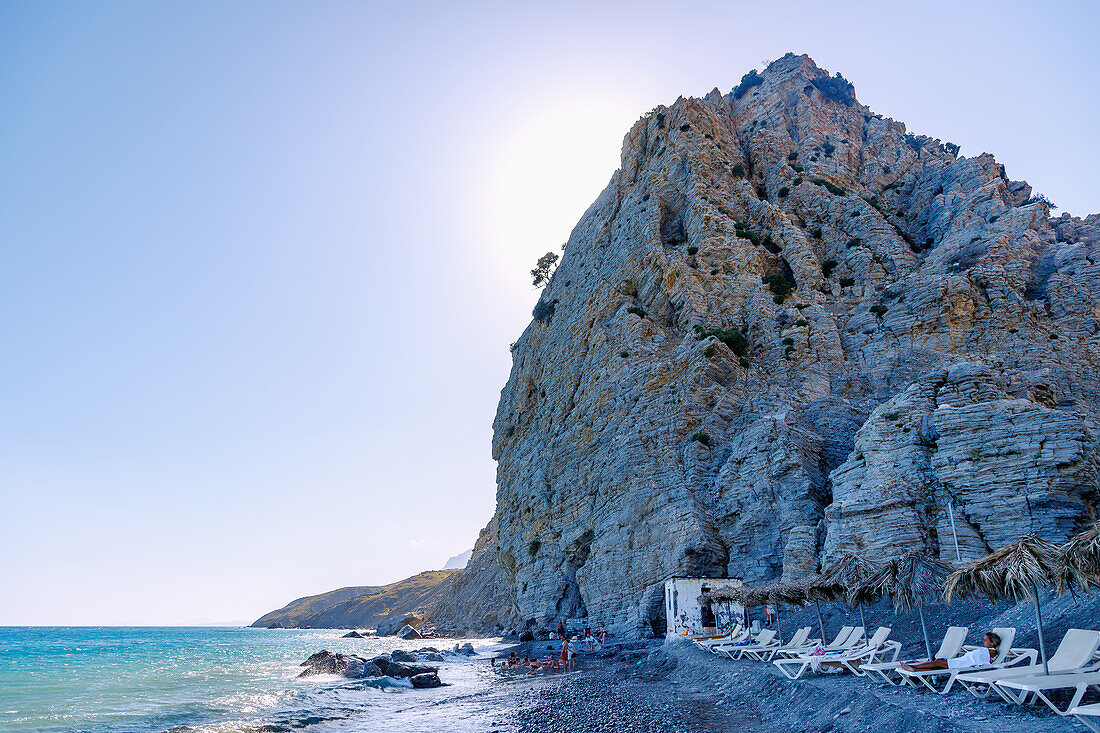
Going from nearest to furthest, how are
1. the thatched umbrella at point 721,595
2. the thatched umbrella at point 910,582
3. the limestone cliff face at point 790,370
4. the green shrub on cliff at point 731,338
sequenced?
1. the thatched umbrella at point 910,582
2. the thatched umbrella at point 721,595
3. the limestone cliff face at point 790,370
4. the green shrub on cliff at point 731,338

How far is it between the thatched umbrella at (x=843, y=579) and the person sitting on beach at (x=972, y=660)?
16.3ft

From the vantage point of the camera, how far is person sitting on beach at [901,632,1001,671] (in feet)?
35.9

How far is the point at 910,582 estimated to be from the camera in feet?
50.8

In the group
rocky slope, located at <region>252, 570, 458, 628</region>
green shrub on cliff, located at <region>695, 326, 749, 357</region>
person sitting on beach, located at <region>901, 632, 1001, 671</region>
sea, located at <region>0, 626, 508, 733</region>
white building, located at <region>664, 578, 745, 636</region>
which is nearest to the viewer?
person sitting on beach, located at <region>901, 632, 1001, 671</region>

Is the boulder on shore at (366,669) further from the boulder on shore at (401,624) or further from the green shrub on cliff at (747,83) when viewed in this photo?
→ the green shrub on cliff at (747,83)

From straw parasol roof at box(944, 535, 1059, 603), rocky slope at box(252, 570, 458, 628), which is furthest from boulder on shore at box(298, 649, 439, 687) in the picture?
rocky slope at box(252, 570, 458, 628)

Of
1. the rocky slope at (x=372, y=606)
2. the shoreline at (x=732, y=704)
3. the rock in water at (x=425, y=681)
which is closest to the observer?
the shoreline at (x=732, y=704)

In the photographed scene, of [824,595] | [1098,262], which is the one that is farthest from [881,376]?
[824,595]

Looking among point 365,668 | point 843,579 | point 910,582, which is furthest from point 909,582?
point 365,668

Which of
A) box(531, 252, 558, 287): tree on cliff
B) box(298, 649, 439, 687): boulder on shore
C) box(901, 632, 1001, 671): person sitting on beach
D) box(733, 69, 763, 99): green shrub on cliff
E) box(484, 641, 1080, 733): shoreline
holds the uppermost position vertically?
box(733, 69, 763, 99): green shrub on cliff

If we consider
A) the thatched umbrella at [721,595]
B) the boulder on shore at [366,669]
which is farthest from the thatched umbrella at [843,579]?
the boulder on shore at [366,669]

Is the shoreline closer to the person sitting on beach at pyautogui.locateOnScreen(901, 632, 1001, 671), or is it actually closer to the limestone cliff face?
the person sitting on beach at pyautogui.locateOnScreen(901, 632, 1001, 671)

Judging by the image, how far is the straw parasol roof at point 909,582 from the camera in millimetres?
15258

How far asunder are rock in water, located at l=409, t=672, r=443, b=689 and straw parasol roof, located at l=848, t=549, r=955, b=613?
20.5 metres
